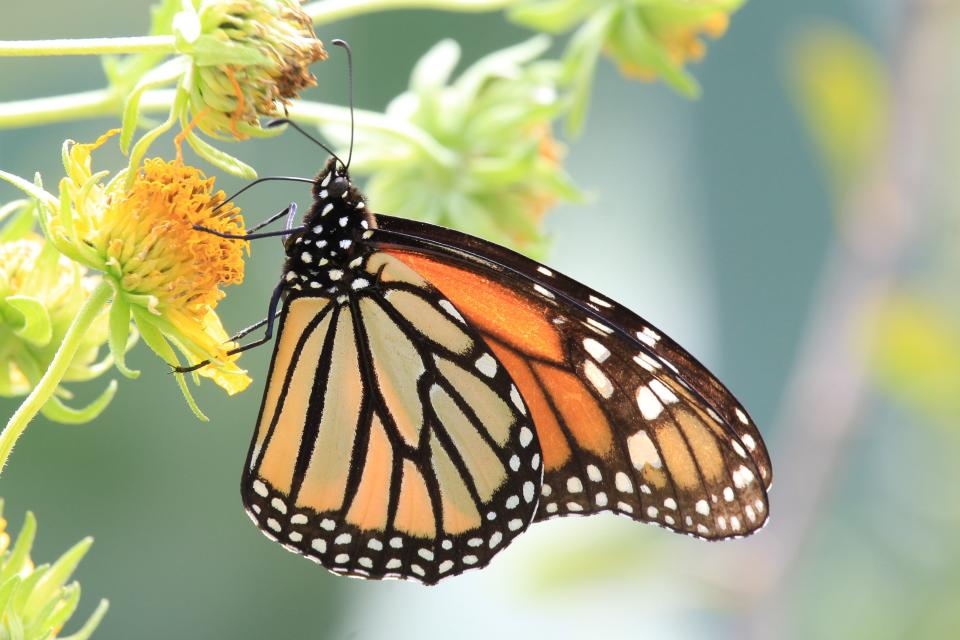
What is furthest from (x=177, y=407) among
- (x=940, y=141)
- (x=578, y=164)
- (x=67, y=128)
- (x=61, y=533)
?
(x=940, y=141)

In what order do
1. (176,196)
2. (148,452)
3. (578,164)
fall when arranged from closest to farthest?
(176,196) < (148,452) < (578,164)

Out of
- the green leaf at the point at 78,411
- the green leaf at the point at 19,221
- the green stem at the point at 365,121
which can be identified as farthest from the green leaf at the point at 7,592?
the green stem at the point at 365,121

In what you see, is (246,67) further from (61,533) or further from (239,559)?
(239,559)

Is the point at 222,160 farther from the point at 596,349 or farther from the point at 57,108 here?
the point at 596,349

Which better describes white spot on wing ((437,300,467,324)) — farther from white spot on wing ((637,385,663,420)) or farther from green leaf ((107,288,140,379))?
green leaf ((107,288,140,379))

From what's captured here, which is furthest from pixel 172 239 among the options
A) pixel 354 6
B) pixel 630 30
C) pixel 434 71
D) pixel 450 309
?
pixel 630 30

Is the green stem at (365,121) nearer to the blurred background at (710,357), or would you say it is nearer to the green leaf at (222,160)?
the green leaf at (222,160)

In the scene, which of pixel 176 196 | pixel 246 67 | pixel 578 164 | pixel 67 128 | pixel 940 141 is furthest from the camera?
pixel 578 164
